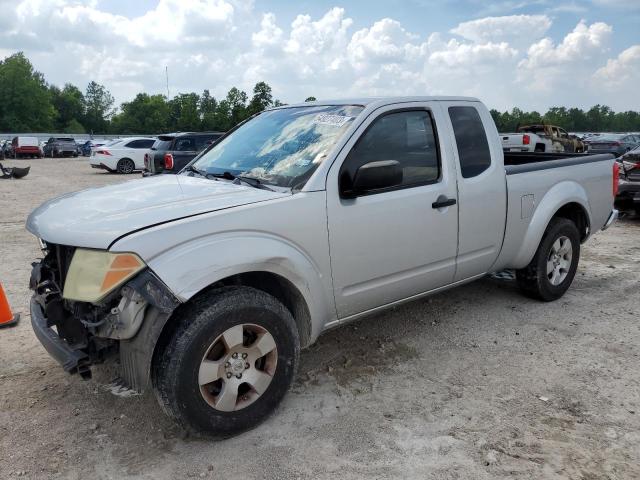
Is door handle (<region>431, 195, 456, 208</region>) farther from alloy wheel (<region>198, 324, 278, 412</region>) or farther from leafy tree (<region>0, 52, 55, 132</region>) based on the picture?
leafy tree (<region>0, 52, 55, 132</region>)

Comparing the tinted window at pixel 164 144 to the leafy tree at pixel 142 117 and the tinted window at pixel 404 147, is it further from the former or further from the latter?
the leafy tree at pixel 142 117

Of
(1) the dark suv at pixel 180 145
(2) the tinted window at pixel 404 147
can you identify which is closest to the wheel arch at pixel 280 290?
(2) the tinted window at pixel 404 147

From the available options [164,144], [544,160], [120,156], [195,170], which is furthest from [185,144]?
[195,170]

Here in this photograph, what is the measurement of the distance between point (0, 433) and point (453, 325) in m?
3.34

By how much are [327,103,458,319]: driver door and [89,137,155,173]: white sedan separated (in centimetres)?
2059

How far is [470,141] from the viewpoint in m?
4.20

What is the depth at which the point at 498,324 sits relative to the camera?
4.65 meters

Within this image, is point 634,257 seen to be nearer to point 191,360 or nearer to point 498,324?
point 498,324

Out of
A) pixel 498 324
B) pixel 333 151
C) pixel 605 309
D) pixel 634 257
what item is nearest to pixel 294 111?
pixel 333 151

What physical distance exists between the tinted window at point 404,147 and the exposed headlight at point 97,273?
1.43m

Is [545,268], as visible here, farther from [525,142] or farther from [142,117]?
[142,117]

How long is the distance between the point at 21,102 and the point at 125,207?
4178 inches

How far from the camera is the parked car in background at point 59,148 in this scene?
1548 inches

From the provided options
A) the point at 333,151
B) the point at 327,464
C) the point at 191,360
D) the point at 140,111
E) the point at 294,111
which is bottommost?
the point at 327,464
